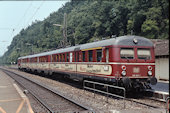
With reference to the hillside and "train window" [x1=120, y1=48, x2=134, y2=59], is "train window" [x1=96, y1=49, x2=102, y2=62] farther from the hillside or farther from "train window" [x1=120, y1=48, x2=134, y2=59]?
the hillside

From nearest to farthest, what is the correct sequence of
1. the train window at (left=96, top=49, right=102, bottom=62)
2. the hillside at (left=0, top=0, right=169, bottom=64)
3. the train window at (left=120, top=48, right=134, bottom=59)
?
the train window at (left=120, top=48, right=134, bottom=59) → the train window at (left=96, top=49, right=102, bottom=62) → the hillside at (left=0, top=0, right=169, bottom=64)

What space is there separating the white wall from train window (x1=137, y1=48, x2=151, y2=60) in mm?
9685

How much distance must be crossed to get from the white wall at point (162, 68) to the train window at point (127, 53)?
10.6 meters

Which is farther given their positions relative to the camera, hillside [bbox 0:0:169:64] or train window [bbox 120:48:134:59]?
hillside [bbox 0:0:169:64]

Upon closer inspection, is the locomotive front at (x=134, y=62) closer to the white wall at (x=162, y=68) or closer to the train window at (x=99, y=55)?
the train window at (x=99, y=55)

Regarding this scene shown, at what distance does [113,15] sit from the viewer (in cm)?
5894

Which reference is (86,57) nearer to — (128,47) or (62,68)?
(128,47)

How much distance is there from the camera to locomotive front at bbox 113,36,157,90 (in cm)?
1107

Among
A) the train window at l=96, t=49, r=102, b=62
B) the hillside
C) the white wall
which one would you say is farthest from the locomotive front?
the hillside

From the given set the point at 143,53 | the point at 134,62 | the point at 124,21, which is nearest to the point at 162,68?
the point at 143,53

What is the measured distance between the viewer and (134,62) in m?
11.4

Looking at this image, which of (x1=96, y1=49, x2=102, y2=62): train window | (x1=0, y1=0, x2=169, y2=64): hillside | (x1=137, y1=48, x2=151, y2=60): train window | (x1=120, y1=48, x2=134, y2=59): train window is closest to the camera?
(x1=120, y1=48, x2=134, y2=59): train window

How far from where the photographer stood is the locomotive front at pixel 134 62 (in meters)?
11.1

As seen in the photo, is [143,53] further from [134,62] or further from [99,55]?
[99,55]
